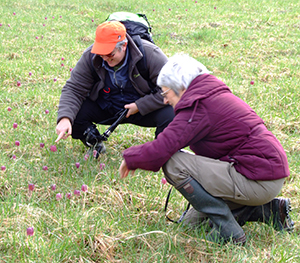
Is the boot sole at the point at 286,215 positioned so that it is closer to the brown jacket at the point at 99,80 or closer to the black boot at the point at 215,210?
the black boot at the point at 215,210

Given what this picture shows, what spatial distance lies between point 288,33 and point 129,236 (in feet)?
26.7

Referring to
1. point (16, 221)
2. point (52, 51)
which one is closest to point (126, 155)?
point (16, 221)

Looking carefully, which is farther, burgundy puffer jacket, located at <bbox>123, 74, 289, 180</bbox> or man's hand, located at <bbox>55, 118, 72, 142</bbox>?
man's hand, located at <bbox>55, 118, 72, 142</bbox>

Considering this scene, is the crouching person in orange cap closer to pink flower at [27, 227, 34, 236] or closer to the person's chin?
the person's chin

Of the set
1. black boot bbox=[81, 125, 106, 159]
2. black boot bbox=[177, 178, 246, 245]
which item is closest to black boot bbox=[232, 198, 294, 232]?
black boot bbox=[177, 178, 246, 245]

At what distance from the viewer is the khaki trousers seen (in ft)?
8.31

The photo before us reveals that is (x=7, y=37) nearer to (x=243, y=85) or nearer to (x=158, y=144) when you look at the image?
(x=243, y=85)

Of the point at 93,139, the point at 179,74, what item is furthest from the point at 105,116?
the point at 179,74

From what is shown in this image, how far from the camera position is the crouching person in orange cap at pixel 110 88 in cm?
348

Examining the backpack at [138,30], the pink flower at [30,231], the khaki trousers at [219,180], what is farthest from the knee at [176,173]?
the backpack at [138,30]

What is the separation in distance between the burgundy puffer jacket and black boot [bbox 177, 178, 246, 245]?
9.7 inches

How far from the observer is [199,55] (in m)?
8.09

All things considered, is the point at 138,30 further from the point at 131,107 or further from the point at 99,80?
the point at 131,107

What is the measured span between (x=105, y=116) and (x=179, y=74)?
5.52 ft
